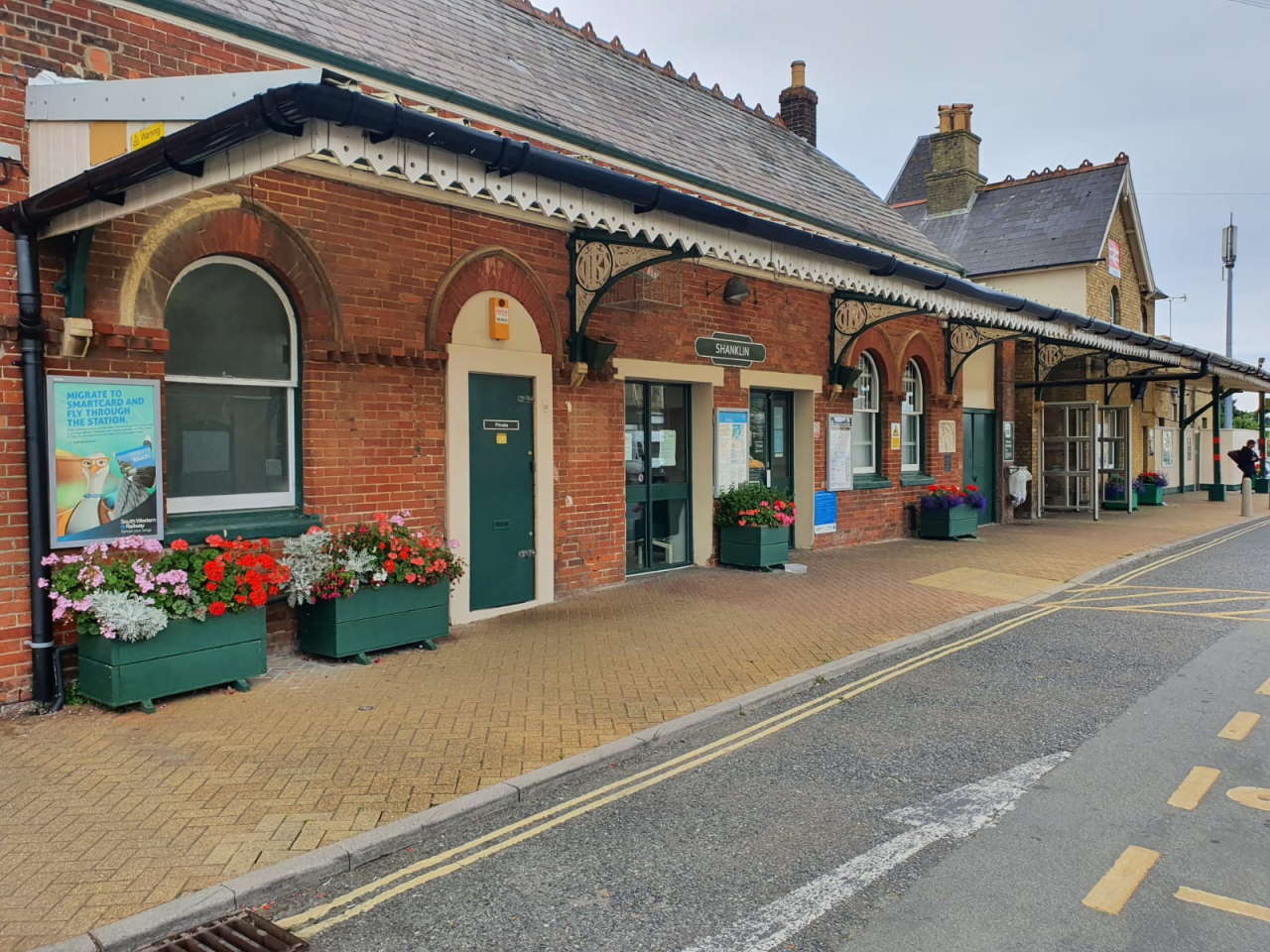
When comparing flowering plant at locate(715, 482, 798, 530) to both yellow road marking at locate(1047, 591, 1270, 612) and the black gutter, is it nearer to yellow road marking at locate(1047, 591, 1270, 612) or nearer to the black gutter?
yellow road marking at locate(1047, 591, 1270, 612)

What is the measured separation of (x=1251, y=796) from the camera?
4.40 m

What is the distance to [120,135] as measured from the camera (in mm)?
5215

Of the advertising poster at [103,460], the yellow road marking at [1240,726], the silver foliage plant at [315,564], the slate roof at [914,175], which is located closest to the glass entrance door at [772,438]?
the silver foliage plant at [315,564]

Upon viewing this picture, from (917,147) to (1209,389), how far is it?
1395 centimetres

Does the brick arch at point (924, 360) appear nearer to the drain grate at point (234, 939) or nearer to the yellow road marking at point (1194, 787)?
the yellow road marking at point (1194, 787)

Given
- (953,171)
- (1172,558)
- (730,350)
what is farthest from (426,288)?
(953,171)

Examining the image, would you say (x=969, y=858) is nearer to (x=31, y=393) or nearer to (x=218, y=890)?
(x=218, y=890)

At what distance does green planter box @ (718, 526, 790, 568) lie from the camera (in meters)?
11.2

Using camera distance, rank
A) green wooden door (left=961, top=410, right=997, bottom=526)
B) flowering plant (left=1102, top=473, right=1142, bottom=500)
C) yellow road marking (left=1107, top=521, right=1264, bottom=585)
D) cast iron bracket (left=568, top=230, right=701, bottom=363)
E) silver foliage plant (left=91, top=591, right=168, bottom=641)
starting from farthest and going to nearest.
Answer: flowering plant (left=1102, top=473, right=1142, bottom=500)
green wooden door (left=961, top=410, right=997, bottom=526)
yellow road marking (left=1107, top=521, right=1264, bottom=585)
cast iron bracket (left=568, top=230, right=701, bottom=363)
silver foliage plant (left=91, top=591, right=168, bottom=641)

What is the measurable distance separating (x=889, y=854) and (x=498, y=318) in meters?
6.07

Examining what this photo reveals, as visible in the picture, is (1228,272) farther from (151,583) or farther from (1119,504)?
(151,583)

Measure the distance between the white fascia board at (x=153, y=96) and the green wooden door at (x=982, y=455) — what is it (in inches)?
608

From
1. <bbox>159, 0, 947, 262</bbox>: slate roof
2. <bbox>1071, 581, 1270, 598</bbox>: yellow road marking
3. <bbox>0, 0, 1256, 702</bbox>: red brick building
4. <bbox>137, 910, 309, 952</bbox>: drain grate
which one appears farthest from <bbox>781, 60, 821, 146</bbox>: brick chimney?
<bbox>137, 910, 309, 952</bbox>: drain grate

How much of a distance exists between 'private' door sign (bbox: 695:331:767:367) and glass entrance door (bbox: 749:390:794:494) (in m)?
0.67
